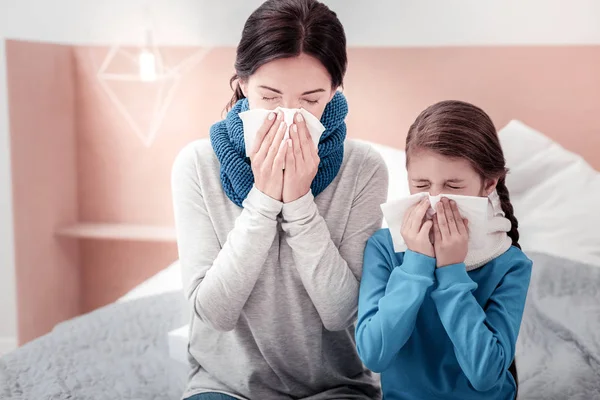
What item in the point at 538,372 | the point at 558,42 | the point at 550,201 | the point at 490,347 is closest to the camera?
the point at 490,347

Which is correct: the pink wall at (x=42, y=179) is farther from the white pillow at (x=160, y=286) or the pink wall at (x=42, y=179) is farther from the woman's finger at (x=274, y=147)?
the woman's finger at (x=274, y=147)

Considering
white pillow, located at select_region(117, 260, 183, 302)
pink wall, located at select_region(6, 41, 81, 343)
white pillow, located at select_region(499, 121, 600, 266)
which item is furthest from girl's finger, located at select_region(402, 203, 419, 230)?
pink wall, located at select_region(6, 41, 81, 343)

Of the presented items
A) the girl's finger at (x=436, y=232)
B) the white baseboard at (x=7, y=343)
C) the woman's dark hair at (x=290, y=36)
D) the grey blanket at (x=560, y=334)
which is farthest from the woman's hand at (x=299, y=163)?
the white baseboard at (x=7, y=343)

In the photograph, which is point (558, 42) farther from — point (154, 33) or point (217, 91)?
point (154, 33)

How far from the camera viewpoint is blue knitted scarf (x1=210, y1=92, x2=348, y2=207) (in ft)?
4.03

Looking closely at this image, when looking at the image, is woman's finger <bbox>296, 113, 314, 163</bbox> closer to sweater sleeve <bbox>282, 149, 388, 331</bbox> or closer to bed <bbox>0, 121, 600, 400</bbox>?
sweater sleeve <bbox>282, 149, 388, 331</bbox>

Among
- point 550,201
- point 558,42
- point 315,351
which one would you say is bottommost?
point 315,351

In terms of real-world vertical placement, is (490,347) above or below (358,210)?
below

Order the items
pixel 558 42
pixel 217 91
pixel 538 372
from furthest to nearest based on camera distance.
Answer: pixel 217 91 < pixel 558 42 < pixel 538 372

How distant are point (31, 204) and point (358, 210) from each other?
1.68m

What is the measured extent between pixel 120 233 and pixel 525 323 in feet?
5.34

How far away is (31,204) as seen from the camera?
2531mm

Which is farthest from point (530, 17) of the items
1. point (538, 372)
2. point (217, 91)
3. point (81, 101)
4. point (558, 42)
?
point (81, 101)

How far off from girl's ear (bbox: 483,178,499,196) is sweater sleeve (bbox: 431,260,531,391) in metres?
0.15
